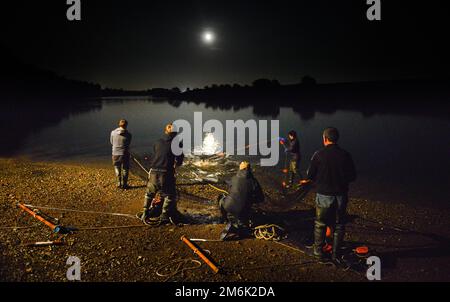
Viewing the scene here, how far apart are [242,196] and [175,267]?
2.25 m

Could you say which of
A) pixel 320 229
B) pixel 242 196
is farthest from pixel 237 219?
pixel 320 229

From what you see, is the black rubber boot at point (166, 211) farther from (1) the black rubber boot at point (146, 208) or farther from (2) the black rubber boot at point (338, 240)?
(2) the black rubber boot at point (338, 240)

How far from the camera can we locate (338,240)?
21.4ft

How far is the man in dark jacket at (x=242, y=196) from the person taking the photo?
24.1 ft

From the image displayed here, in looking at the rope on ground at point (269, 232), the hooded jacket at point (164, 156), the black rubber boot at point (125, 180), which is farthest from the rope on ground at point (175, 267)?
the black rubber boot at point (125, 180)

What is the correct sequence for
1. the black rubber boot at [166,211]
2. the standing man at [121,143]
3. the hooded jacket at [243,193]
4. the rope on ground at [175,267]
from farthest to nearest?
the standing man at [121,143]
the black rubber boot at [166,211]
the hooded jacket at [243,193]
the rope on ground at [175,267]

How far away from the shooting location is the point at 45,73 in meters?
190

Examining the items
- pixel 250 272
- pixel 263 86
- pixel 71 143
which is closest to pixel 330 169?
pixel 250 272

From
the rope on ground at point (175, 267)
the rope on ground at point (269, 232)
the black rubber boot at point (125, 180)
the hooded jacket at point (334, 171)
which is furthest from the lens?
the black rubber boot at point (125, 180)

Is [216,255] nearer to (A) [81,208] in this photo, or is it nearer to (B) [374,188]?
(A) [81,208]

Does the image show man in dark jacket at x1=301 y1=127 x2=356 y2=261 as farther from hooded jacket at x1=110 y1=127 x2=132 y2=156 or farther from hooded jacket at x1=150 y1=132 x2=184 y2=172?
hooded jacket at x1=110 y1=127 x2=132 y2=156

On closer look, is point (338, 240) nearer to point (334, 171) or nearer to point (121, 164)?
point (334, 171)

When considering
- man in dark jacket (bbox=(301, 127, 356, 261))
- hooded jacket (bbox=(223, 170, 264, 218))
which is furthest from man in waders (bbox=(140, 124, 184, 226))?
man in dark jacket (bbox=(301, 127, 356, 261))
